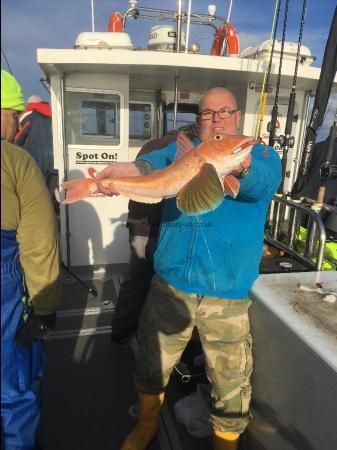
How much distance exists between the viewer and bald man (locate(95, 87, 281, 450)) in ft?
7.54

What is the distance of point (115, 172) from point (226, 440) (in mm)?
1869

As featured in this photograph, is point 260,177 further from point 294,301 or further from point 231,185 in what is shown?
point 294,301

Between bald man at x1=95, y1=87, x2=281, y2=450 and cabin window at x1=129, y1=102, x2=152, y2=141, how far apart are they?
427cm

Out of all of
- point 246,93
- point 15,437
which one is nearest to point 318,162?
point 246,93

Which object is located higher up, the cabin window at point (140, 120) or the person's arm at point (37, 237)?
the cabin window at point (140, 120)

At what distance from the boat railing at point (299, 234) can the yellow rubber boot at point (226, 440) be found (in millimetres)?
1401

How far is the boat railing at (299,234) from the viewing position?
9.60 ft

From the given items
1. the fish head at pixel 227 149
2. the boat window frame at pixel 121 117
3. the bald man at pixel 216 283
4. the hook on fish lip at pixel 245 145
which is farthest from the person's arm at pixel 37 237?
the boat window frame at pixel 121 117

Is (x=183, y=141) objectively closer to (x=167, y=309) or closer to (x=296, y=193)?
(x=167, y=309)

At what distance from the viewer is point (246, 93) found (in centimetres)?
569

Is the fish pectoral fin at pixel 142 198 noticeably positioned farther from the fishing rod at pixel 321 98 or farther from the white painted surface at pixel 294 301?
the fishing rod at pixel 321 98

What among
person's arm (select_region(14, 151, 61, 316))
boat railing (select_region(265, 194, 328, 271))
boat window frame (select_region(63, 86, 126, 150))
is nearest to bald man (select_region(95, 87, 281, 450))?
person's arm (select_region(14, 151, 61, 316))

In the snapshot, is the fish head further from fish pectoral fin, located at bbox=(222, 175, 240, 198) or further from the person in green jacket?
the person in green jacket

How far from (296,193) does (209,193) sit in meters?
2.81
